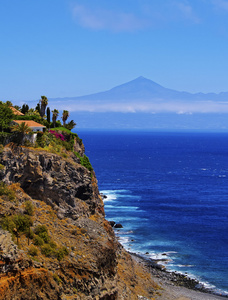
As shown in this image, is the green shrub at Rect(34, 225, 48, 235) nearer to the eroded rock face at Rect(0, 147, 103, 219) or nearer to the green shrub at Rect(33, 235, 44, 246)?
the green shrub at Rect(33, 235, 44, 246)

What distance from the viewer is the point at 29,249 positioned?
38.0m

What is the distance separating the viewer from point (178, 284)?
6269 cm

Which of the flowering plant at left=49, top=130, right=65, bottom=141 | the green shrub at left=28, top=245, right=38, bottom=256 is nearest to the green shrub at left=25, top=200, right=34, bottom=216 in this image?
the green shrub at left=28, top=245, right=38, bottom=256

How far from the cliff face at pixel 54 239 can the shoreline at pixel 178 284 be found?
360 inches

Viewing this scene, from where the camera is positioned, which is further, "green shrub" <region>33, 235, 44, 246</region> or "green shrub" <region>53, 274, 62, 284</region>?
"green shrub" <region>33, 235, 44, 246</region>

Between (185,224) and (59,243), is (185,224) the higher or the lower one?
the lower one

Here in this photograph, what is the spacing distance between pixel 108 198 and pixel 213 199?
1218 inches

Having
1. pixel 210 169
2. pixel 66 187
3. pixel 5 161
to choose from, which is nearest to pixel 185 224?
pixel 66 187

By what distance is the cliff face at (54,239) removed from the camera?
35469mm

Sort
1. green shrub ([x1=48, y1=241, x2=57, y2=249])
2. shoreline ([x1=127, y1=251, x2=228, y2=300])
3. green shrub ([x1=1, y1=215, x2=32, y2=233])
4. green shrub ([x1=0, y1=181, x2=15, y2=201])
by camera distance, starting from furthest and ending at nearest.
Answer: shoreline ([x1=127, y1=251, x2=228, y2=300]) → green shrub ([x1=0, y1=181, x2=15, y2=201]) → green shrub ([x1=48, y1=241, x2=57, y2=249]) → green shrub ([x1=1, y1=215, x2=32, y2=233])

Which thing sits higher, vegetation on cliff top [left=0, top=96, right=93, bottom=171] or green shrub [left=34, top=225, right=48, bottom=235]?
vegetation on cliff top [left=0, top=96, right=93, bottom=171]

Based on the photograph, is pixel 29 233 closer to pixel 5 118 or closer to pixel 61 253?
pixel 61 253

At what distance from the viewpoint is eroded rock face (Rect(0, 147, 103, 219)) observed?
146 feet

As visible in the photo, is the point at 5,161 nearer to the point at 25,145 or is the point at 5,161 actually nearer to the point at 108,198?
the point at 25,145
